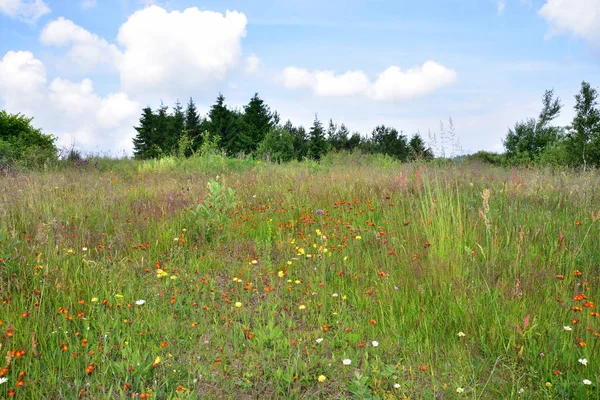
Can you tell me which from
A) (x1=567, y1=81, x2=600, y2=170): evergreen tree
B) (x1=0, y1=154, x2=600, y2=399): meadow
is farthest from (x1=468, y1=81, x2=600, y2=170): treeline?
(x1=0, y1=154, x2=600, y2=399): meadow

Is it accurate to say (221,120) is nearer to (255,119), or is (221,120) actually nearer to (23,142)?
(255,119)

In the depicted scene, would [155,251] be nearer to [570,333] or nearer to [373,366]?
[373,366]

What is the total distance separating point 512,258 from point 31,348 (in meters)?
3.84

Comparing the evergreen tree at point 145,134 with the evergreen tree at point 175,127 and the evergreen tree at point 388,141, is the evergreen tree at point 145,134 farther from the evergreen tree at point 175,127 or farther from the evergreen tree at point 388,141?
the evergreen tree at point 388,141

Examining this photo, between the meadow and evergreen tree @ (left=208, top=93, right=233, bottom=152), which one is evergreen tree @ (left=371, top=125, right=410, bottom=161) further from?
the meadow

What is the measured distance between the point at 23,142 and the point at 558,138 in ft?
119

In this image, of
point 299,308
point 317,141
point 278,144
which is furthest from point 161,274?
point 317,141

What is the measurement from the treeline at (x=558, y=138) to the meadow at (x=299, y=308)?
1499cm

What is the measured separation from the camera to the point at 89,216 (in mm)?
5055

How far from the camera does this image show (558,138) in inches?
1233

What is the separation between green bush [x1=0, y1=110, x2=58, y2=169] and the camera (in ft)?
39.3

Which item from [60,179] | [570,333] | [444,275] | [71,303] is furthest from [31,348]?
[60,179]

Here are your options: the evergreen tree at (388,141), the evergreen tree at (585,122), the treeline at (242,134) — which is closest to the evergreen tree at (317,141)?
the treeline at (242,134)

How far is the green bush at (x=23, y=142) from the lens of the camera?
11969 mm
